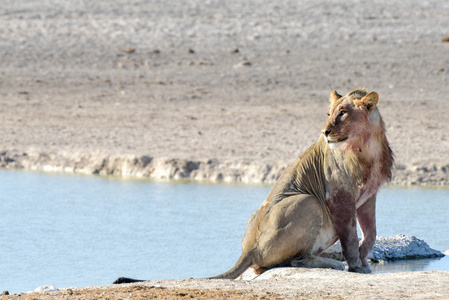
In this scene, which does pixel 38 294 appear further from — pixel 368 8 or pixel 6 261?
pixel 368 8

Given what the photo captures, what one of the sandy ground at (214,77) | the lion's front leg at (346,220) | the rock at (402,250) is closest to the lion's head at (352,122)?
the lion's front leg at (346,220)

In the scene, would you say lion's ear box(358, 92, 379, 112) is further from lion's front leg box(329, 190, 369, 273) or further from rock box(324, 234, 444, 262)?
rock box(324, 234, 444, 262)

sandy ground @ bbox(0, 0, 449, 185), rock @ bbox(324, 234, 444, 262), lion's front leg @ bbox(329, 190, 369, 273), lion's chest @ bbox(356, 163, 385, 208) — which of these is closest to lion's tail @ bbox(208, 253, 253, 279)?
lion's front leg @ bbox(329, 190, 369, 273)

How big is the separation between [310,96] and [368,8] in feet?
24.7

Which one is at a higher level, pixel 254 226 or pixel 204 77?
pixel 204 77

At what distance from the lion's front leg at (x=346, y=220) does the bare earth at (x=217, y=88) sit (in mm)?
445

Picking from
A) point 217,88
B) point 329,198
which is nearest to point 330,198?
point 329,198

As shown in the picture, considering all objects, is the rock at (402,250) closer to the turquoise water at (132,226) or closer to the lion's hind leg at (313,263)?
the turquoise water at (132,226)

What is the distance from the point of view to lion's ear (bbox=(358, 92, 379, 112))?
5906mm

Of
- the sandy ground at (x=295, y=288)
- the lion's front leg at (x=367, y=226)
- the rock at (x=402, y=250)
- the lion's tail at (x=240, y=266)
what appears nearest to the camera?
the sandy ground at (x=295, y=288)

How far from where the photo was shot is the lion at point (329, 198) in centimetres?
587

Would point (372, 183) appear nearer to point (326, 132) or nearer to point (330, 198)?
point (330, 198)

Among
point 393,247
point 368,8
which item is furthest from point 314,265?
point 368,8

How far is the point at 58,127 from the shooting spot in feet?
45.0
